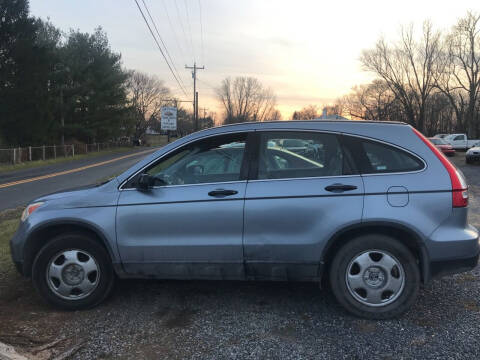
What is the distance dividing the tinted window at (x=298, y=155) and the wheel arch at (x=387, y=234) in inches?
20.5

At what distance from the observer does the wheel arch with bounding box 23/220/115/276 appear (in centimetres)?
355

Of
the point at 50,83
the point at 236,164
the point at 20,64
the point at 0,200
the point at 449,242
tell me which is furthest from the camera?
the point at 50,83

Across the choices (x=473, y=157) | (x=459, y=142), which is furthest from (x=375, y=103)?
(x=473, y=157)

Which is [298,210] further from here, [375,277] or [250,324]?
[250,324]

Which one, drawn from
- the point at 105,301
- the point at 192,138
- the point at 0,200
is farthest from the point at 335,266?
the point at 0,200

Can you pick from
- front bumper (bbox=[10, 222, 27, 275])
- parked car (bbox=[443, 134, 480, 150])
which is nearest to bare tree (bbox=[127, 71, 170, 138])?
parked car (bbox=[443, 134, 480, 150])

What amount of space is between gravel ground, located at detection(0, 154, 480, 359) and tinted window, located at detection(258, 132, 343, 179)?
1.28 meters

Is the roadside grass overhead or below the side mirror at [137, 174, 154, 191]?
below

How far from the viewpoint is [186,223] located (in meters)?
3.42

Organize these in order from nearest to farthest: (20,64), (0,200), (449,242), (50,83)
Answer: (449,242)
(0,200)
(20,64)
(50,83)

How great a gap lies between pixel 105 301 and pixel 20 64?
28846 mm

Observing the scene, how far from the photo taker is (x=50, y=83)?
34094 millimetres

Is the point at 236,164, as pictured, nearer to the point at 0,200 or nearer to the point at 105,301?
the point at 105,301

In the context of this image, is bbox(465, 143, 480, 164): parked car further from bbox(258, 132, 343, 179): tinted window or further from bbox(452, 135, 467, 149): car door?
bbox(258, 132, 343, 179): tinted window
